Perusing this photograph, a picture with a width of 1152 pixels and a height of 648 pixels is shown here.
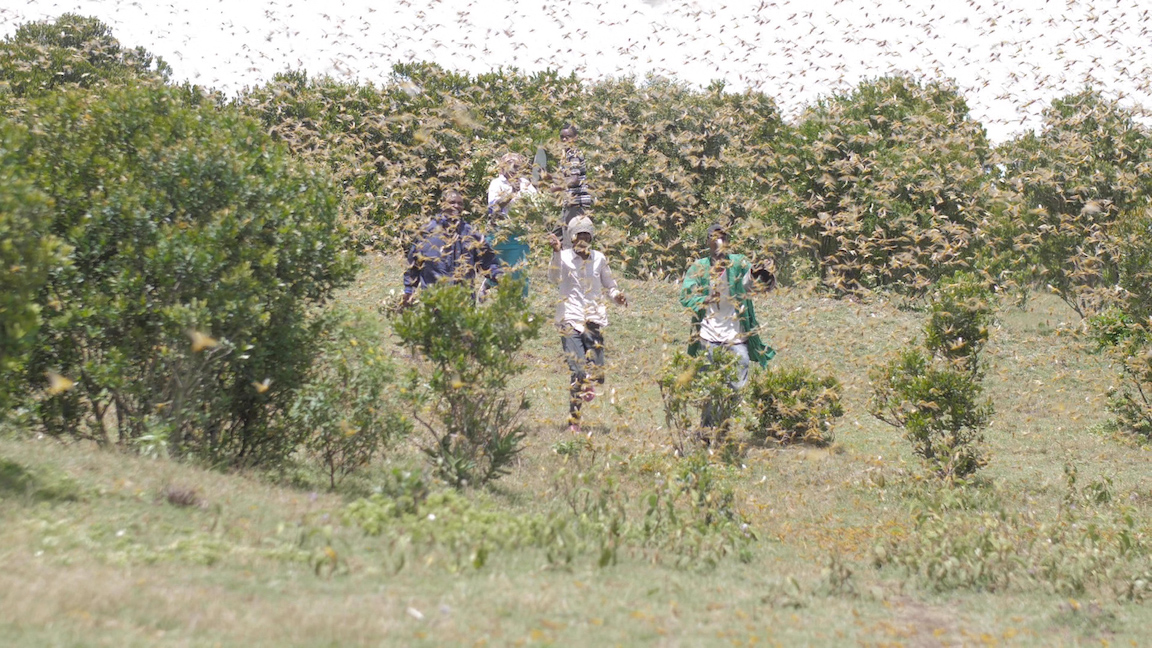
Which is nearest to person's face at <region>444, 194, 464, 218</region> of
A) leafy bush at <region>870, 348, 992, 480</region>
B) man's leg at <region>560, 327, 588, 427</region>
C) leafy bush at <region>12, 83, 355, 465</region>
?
man's leg at <region>560, 327, 588, 427</region>

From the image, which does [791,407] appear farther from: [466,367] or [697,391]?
[466,367]

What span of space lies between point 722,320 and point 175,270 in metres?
4.73

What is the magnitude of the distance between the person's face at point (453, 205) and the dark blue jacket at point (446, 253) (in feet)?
0.27

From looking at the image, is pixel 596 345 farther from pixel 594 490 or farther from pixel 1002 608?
pixel 1002 608

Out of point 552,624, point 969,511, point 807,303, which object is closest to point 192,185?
point 552,624

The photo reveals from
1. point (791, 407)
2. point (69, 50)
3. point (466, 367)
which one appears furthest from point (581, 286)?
point (69, 50)

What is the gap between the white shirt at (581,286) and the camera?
29.5ft

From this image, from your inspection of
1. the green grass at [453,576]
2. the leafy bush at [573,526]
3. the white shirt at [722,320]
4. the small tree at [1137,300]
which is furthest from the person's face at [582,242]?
the small tree at [1137,300]

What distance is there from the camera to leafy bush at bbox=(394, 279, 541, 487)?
6.44m

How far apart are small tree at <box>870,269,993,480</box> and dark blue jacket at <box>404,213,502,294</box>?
364cm

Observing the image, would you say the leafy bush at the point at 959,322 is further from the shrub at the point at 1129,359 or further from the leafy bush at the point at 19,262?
the leafy bush at the point at 19,262

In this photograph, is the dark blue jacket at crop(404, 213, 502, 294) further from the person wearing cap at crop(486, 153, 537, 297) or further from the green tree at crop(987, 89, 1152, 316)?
the green tree at crop(987, 89, 1152, 316)

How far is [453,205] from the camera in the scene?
385 inches

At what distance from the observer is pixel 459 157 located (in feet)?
69.5
